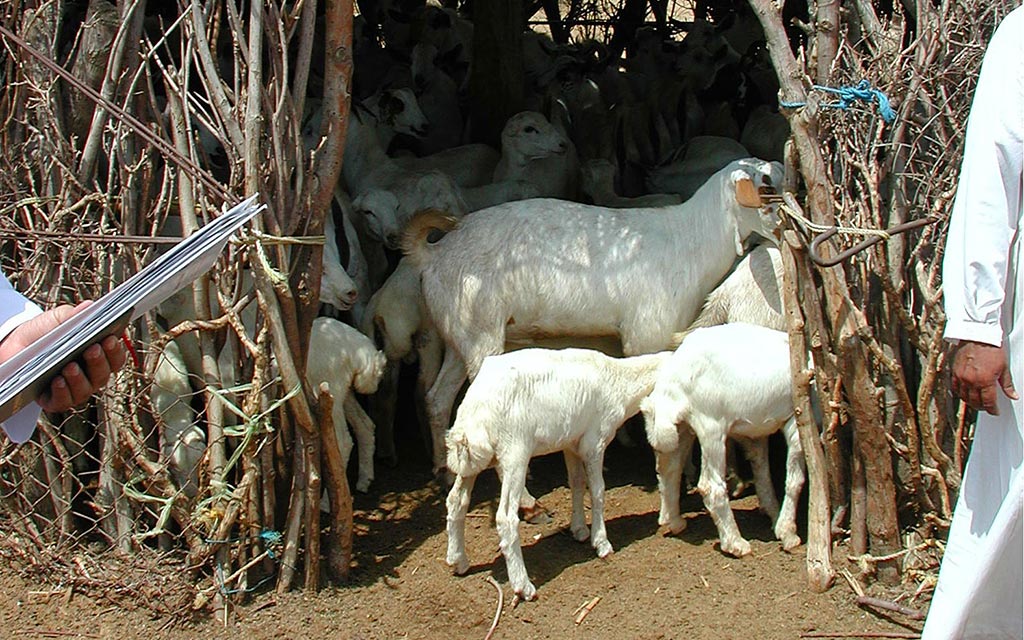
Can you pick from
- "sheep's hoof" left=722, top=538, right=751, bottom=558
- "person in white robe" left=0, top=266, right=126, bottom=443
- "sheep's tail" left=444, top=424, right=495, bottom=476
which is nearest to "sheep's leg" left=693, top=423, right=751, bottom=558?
"sheep's hoof" left=722, top=538, right=751, bottom=558

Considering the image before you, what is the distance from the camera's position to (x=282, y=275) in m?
4.60

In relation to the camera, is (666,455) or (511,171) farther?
(511,171)

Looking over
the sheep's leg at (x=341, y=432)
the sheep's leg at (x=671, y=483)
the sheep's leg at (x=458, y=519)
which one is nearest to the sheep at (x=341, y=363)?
the sheep's leg at (x=341, y=432)

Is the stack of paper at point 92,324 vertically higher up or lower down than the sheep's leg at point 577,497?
higher up

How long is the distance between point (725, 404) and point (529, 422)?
867 mm

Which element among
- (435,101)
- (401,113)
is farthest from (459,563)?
(435,101)

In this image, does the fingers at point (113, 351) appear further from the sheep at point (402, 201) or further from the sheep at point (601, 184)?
the sheep at point (601, 184)

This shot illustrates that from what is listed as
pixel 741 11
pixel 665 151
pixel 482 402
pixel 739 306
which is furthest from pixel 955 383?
pixel 741 11

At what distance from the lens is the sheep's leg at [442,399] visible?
611 cm

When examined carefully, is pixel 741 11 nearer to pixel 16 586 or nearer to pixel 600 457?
pixel 600 457

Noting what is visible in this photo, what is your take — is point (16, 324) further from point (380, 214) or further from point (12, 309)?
point (380, 214)

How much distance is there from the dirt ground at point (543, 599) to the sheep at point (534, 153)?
326 cm

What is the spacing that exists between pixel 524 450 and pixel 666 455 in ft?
2.40

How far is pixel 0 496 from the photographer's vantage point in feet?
16.6
